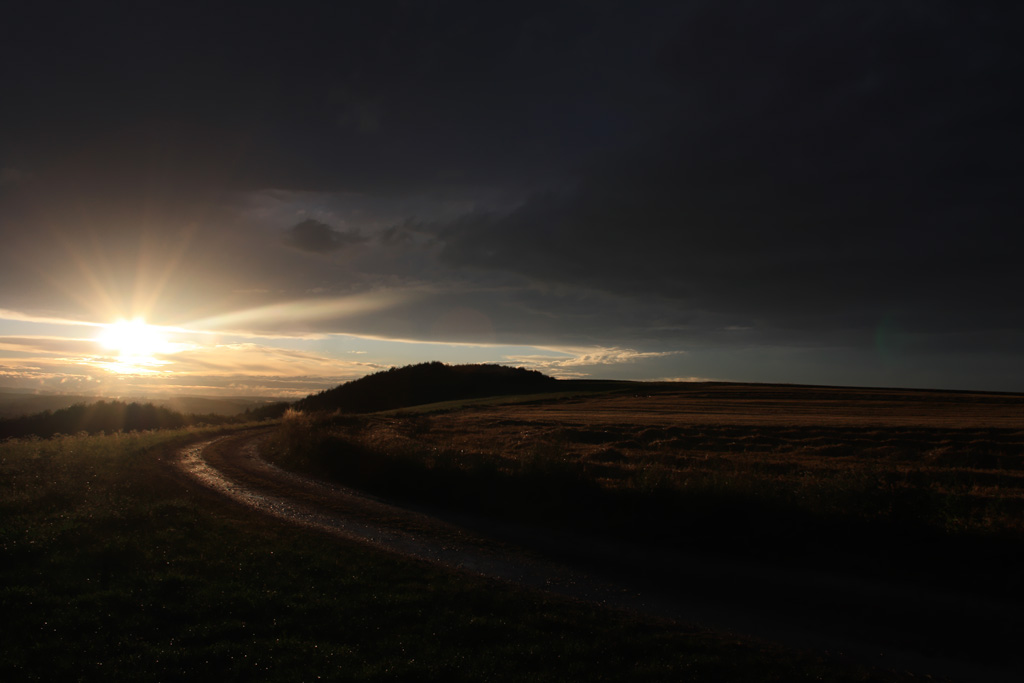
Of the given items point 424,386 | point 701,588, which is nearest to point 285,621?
point 701,588

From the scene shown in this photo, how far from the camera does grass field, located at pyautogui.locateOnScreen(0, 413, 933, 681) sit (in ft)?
25.5

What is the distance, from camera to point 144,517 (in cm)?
1430

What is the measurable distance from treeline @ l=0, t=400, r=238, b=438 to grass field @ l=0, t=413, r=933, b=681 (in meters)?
41.2

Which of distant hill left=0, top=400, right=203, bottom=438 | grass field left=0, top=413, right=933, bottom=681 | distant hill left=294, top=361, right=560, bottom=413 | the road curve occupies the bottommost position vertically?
the road curve

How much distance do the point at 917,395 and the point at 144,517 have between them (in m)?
78.8

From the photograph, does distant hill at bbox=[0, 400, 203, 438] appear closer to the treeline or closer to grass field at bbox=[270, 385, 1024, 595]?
the treeline

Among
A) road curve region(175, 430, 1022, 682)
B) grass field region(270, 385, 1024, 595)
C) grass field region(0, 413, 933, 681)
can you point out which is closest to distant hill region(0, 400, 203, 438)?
grass field region(270, 385, 1024, 595)

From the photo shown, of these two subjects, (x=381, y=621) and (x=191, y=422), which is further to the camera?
(x=191, y=422)

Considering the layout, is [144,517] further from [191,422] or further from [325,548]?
[191,422]

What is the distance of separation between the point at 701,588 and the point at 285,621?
7662mm

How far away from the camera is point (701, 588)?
37.0ft

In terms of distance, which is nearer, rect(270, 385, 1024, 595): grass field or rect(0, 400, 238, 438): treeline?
rect(270, 385, 1024, 595): grass field

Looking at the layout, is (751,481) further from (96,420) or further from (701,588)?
(96,420)

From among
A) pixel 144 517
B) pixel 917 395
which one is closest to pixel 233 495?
pixel 144 517
